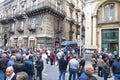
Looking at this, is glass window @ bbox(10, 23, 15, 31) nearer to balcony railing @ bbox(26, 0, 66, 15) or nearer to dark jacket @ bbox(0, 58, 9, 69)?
balcony railing @ bbox(26, 0, 66, 15)

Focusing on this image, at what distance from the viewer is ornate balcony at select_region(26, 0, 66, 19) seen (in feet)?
107

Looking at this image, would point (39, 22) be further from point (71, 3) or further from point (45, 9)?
point (71, 3)

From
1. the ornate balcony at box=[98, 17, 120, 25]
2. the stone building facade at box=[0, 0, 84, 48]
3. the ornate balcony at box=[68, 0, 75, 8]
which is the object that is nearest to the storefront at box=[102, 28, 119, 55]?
the ornate balcony at box=[98, 17, 120, 25]

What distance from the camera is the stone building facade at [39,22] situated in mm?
32844

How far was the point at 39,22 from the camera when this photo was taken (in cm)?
3356

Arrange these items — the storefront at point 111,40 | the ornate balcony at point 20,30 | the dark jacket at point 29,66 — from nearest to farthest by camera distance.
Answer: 1. the dark jacket at point 29,66
2. the storefront at point 111,40
3. the ornate balcony at point 20,30

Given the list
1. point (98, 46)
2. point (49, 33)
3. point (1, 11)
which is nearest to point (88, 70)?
point (98, 46)

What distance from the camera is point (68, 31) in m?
40.2

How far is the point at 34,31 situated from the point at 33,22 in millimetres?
1805

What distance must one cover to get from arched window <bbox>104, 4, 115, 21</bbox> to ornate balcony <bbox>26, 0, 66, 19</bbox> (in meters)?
11.1

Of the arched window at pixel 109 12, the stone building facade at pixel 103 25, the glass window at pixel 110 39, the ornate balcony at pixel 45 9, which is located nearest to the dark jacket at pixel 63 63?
the stone building facade at pixel 103 25

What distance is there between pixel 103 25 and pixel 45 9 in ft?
37.8

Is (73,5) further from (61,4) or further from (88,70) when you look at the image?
(88,70)

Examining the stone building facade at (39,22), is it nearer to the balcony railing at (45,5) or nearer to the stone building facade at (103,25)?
the balcony railing at (45,5)
